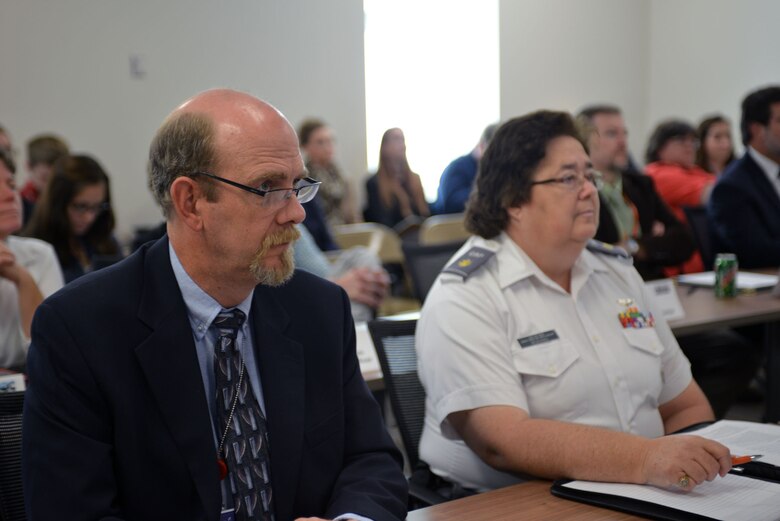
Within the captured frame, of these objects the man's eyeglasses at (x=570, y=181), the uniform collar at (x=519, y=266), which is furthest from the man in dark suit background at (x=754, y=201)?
the man's eyeglasses at (x=570, y=181)

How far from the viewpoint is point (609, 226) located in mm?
3740

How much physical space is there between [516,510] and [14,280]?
6.74ft

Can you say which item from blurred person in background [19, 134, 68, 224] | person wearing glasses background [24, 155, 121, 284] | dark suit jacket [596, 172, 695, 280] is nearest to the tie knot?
person wearing glasses background [24, 155, 121, 284]

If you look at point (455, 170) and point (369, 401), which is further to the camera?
point (455, 170)

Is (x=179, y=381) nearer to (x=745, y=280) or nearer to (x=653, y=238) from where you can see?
(x=745, y=280)

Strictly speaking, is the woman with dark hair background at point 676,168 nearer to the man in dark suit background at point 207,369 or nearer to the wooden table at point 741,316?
the wooden table at point 741,316

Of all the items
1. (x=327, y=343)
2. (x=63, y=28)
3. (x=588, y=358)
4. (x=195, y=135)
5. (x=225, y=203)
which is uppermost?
(x=63, y=28)

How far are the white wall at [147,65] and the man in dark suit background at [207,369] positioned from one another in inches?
212

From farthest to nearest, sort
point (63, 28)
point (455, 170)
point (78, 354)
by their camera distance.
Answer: point (455, 170) < point (63, 28) < point (78, 354)

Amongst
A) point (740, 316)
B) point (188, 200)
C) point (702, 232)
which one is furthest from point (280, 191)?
point (702, 232)

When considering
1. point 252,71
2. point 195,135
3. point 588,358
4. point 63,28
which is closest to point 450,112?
point 252,71

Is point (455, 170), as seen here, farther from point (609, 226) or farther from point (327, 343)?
point (327, 343)

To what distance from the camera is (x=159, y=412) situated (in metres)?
1.34

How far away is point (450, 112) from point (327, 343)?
279 inches
